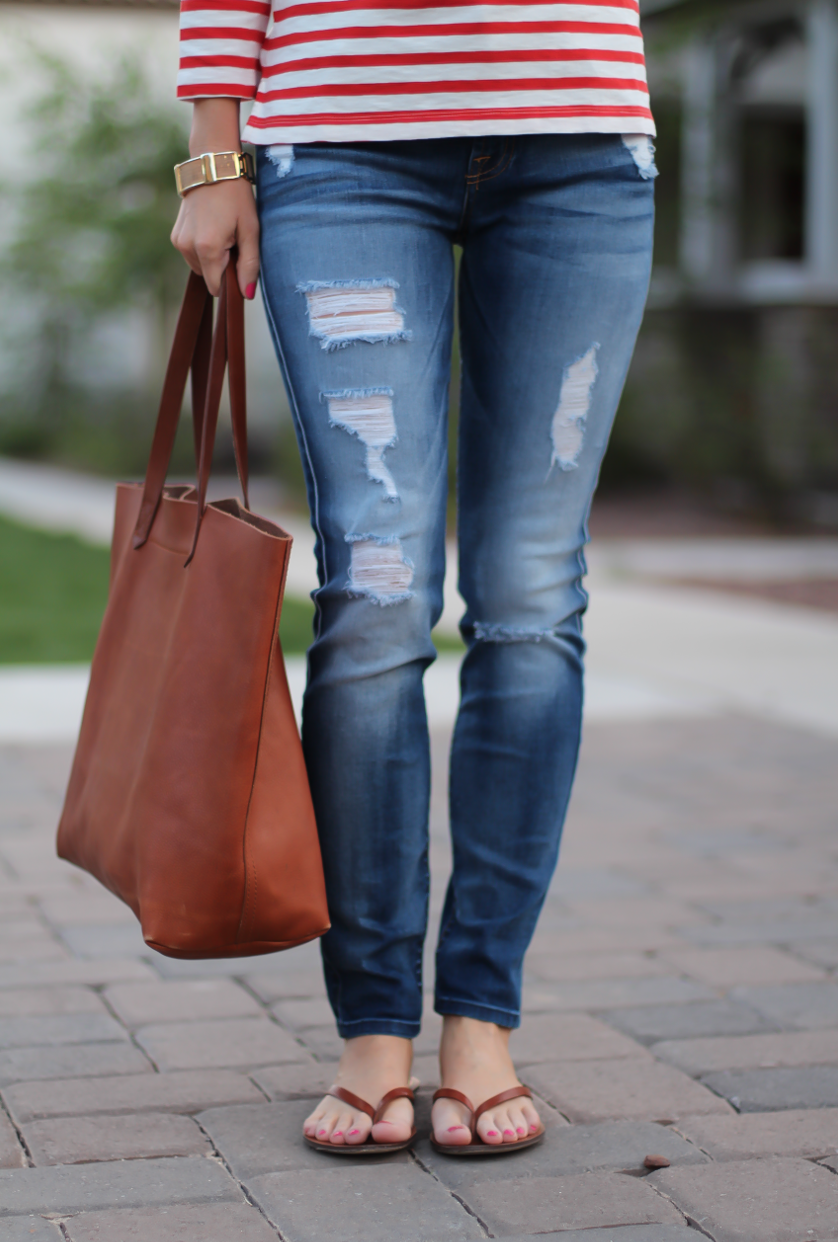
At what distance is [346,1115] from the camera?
178 cm

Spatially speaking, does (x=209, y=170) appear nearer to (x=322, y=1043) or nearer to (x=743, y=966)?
(x=322, y=1043)

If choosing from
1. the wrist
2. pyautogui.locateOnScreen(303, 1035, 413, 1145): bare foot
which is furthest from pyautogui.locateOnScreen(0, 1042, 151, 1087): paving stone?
the wrist

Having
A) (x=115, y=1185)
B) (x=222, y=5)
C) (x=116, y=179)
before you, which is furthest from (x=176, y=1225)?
(x=116, y=179)

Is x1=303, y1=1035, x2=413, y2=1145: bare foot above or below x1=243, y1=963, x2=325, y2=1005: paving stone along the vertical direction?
above

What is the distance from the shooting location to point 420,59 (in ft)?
5.58

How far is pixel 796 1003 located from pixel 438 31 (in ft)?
4.66

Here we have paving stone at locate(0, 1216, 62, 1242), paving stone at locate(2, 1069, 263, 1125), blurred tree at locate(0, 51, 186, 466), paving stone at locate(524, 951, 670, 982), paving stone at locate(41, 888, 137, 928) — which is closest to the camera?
paving stone at locate(0, 1216, 62, 1242)

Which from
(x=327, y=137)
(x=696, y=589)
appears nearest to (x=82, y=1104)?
(x=327, y=137)

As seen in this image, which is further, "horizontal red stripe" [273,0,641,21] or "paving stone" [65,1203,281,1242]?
"horizontal red stripe" [273,0,641,21]

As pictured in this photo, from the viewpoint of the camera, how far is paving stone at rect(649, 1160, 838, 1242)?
159 centimetres

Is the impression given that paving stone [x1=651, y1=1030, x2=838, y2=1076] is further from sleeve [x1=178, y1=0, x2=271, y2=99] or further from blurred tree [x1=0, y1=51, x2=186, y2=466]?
blurred tree [x1=0, y1=51, x2=186, y2=466]

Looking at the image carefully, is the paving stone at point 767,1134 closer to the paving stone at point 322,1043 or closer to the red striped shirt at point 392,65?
the paving stone at point 322,1043

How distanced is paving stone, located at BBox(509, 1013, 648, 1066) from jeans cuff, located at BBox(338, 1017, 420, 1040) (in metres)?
0.32

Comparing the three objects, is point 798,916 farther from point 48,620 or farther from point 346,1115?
point 48,620
